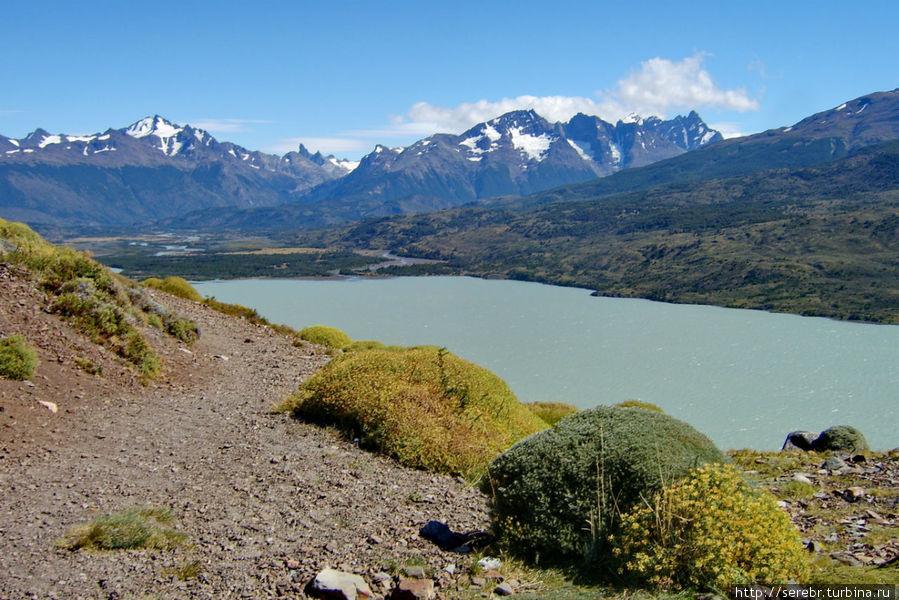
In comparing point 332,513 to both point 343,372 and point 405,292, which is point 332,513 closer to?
point 343,372

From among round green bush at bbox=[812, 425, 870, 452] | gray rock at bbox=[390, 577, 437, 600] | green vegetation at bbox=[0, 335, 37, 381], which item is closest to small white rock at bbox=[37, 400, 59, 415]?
green vegetation at bbox=[0, 335, 37, 381]

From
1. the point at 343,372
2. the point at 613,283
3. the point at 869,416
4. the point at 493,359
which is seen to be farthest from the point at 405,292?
the point at 343,372

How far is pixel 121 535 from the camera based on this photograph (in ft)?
25.6

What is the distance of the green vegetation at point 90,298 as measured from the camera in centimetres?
1667

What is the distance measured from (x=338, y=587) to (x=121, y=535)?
3.00m

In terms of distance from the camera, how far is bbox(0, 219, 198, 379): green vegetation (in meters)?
16.7

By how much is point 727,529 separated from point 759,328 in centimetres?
12635

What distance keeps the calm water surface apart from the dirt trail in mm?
52122

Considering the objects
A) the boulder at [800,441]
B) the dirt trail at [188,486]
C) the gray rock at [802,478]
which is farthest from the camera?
the boulder at [800,441]

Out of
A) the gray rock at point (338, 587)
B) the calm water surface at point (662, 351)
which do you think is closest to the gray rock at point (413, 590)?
the gray rock at point (338, 587)

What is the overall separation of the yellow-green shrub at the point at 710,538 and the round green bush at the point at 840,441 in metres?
10.1

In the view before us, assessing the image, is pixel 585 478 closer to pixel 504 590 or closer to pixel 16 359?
pixel 504 590

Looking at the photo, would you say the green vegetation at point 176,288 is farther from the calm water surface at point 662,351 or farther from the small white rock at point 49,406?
the calm water surface at point 662,351

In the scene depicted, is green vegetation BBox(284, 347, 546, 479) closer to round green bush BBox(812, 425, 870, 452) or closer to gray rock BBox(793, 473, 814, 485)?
gray rock BBox(793, 473, 814, 485)
